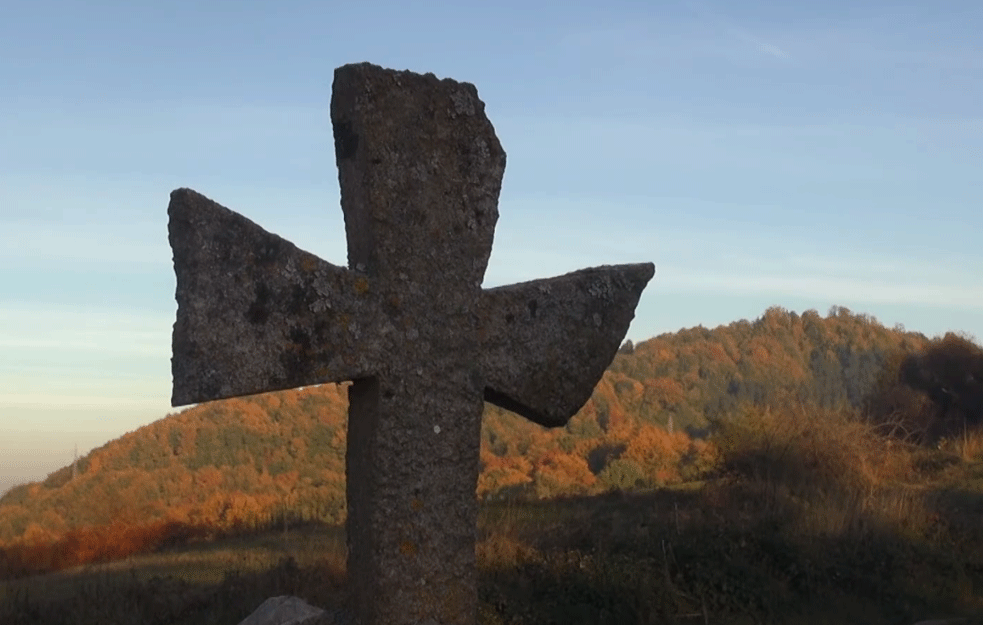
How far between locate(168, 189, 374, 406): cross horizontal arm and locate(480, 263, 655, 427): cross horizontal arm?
2.01 feet

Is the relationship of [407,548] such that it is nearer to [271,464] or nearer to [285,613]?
[285,613]

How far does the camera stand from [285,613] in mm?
4945

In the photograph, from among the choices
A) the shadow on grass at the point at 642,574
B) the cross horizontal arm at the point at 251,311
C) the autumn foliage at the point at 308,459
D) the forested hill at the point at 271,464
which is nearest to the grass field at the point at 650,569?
the shadow on grass at the point at 642,574

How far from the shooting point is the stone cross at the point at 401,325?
4477mm

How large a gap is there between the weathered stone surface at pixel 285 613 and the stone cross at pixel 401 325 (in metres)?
0.21

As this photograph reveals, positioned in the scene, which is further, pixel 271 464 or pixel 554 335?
pixel 271 464

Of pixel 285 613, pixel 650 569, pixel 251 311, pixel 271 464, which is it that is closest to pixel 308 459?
pixel 271 464

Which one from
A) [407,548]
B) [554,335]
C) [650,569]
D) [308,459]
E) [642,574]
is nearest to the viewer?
[407,548]

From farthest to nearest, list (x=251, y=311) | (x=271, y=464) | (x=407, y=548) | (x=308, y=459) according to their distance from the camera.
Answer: (x=271, y=464) → (x=308, y=459) → (x=407, y=548) → (x=251, y=311)

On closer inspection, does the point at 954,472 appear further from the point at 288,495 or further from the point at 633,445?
the point at 288,495

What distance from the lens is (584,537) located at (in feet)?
35.1

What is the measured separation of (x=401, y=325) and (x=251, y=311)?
65 cm

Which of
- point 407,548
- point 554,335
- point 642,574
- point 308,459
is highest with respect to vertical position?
point 554,335

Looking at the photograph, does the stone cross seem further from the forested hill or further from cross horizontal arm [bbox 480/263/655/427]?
the forested hill
